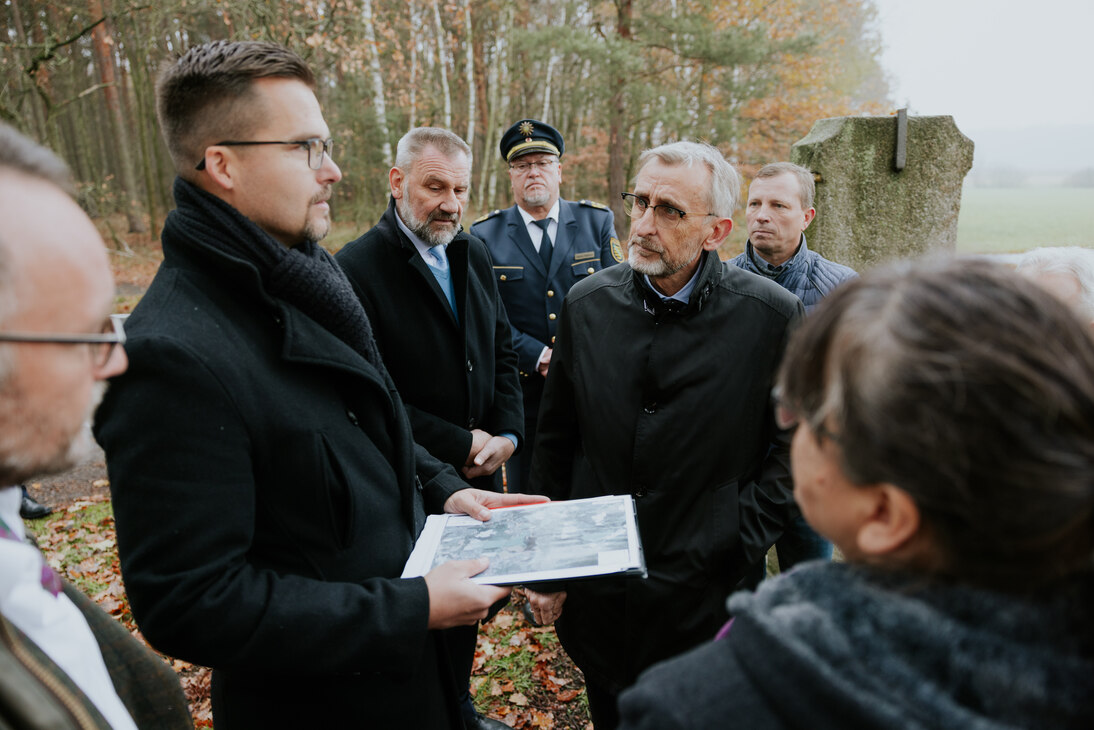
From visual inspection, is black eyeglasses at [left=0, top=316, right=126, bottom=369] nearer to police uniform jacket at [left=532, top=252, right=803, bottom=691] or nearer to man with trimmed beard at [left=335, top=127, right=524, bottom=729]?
police uniform jacket at [left=532, top=252, right=803, bottom=691]

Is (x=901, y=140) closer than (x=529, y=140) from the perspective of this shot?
Yes

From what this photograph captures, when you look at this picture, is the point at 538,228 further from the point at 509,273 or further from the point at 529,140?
the point at 529,140

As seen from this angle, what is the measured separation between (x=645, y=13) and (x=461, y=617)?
14.9 m

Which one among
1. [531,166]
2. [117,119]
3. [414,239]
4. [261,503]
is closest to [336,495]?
[261,503]

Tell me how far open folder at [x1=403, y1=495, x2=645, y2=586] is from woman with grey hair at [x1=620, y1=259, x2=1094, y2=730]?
2.48 feet

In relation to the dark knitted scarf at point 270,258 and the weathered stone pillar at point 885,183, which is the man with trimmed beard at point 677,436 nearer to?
the dark knitted scarf at point 270,258

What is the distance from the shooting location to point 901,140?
14.3 feet

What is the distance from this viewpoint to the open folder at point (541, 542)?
5.32 ft

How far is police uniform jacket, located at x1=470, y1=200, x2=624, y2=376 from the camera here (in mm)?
4504

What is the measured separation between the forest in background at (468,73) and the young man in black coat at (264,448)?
431 inches

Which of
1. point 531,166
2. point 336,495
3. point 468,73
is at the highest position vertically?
point 468,73

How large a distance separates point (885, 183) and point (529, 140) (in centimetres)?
255

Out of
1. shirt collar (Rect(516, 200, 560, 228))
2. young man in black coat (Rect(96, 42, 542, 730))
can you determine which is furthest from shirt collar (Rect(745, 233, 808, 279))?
young man in black coat (Rect(96, 42, 542, 730))

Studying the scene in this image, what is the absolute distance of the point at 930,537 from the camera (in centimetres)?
81
